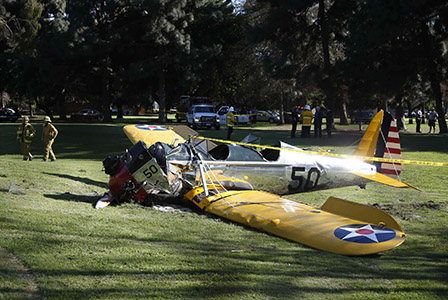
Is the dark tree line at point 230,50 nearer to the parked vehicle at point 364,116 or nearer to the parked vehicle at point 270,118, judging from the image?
the parked vehicle at point 270,118

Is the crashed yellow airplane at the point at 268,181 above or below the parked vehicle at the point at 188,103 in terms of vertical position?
below

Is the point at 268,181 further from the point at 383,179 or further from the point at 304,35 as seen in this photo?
the point at 304,35

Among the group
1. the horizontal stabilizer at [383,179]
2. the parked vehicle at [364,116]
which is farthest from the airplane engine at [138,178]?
the parked vehicle at [364,116]

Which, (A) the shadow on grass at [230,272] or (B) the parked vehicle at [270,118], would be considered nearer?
(A) the shadow on grass at [230,272]

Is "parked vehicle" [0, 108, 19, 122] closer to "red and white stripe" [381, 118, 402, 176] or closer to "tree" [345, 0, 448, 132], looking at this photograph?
"tree" [345, 0, 448, 132]

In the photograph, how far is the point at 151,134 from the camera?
1559 centimetres

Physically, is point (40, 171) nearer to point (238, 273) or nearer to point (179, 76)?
point (238, 273)

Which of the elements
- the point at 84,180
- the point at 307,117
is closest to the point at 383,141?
the point at 84,180

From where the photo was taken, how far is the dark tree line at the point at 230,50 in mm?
31688

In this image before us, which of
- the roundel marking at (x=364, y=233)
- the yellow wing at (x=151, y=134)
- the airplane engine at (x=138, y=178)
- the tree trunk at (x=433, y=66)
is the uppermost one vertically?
the tree trunk at (x=433, y=66)

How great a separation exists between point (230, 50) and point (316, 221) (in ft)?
144

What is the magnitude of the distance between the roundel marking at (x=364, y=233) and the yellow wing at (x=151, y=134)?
8.82 m

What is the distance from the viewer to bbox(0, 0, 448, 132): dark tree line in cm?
3169

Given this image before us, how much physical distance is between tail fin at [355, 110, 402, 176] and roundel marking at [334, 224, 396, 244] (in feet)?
14.0
